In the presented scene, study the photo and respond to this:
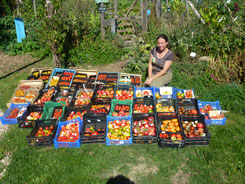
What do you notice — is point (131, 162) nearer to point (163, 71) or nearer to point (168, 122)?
point (168, 122)

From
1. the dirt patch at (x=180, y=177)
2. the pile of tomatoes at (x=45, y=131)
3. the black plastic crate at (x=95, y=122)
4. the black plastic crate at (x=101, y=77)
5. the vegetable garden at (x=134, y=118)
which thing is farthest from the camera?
the black plastic crate at (x=101, y=77)

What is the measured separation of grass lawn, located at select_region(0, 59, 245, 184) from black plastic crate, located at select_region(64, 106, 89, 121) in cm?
92

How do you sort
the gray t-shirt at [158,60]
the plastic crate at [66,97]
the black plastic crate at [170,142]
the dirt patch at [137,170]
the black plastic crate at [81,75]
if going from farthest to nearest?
1. the black plastic crate at [81,75]
2. the plastic crate at [66,97]
3. the gray t-shirt at [158,60]
4. the black plastic crate at [170,142]
5. the dirt patch at [137,170]

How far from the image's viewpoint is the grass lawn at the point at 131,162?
393cm

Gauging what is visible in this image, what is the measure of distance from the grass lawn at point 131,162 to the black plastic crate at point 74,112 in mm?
918

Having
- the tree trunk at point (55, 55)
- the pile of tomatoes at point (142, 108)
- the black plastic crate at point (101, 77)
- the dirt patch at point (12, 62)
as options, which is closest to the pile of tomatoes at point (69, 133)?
the pile of tomatoes at point (142, 108)

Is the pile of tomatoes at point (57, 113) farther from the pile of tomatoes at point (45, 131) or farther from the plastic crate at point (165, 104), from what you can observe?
the plastic crate at point (165, 104)

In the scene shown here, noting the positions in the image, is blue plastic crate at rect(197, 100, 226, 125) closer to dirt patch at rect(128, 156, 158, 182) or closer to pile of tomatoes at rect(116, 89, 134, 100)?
pile of tomatoes at rect(116, 89, 134, 100)

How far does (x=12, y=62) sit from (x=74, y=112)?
532 centimetres

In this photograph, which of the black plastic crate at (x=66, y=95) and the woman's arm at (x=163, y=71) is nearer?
the woman's arm at (x=163, y=71)

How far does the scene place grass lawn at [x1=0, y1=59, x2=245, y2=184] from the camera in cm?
393

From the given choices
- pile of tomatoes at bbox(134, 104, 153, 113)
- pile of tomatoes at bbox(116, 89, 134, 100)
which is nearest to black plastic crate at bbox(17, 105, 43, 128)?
pile of tomatoes at bbox(116, 89, 134, 100)

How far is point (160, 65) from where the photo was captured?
230 inches

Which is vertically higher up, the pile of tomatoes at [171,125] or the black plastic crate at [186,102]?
the black plastic crate at [186,102]
